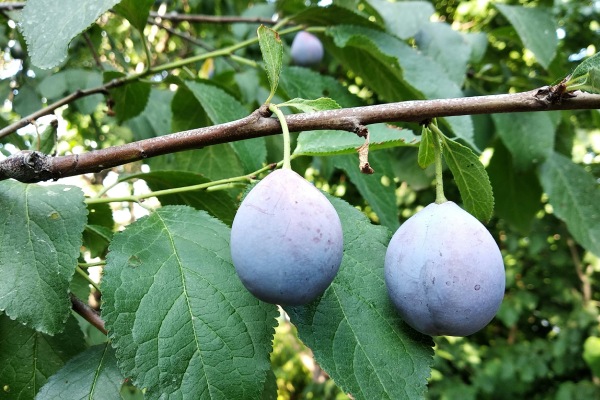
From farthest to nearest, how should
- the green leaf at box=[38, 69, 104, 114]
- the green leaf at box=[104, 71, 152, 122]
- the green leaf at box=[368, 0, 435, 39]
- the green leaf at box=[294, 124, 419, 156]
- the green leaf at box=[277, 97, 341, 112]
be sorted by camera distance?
the green leaf at box=[38, 69, 104, 114] < the green leaf at box=[368, 0, 435, 39] < the green leaf at box=[104, 71, 152, 122] < the green leaf at box=[294, 124, 419, 156] < the green leaf at box=[277, 97, 341, 112]

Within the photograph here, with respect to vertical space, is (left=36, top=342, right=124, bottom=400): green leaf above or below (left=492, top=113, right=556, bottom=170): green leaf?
above

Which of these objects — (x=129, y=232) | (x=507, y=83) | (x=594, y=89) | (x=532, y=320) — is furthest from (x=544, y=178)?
(x=532, y=320)

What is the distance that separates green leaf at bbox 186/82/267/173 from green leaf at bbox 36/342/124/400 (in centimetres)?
41

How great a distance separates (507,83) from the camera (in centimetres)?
185

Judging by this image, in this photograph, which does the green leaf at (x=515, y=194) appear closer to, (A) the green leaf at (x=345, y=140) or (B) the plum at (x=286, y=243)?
(A) the green leaf at (x=345, y=140)

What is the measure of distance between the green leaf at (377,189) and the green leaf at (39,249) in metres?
0.57

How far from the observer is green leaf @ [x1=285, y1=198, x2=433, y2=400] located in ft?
1.97

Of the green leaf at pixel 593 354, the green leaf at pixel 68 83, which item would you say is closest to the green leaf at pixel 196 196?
the green leaf at pixel 68 83

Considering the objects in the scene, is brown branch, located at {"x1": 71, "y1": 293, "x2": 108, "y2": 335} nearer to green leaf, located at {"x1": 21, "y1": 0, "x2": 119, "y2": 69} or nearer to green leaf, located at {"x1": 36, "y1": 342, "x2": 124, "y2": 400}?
green leaf, located at {"x1": 36, "y1": 342, "x2": 124, "y2": 400}

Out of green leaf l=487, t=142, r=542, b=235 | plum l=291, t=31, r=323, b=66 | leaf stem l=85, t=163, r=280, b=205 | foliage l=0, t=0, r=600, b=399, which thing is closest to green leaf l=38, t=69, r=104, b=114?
foliage l=0, t=0, r=600, b=399

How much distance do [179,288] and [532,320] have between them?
12.0 feet

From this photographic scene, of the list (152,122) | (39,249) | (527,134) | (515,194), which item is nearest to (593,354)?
(515,194)

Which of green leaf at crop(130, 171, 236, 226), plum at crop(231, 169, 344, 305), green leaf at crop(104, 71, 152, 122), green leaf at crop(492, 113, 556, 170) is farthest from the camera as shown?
green leaf at crop(492, 113, 556, 170)

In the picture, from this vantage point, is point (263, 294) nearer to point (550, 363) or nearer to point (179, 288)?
point (179, 288)
